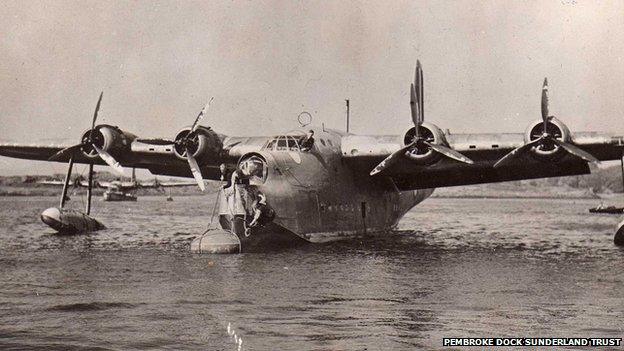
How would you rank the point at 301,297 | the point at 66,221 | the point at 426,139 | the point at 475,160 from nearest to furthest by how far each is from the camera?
1. the point at 301,297
2. the point at 426,139
3. the point at 475,160
4. the point at 66,221

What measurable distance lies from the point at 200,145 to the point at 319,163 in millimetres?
4035

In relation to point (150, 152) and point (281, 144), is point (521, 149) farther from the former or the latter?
point (150, 152)

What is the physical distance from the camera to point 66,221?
26.1 metres

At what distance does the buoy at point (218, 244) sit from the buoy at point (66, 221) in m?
9.48

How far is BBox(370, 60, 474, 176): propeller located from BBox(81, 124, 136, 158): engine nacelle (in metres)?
9.07

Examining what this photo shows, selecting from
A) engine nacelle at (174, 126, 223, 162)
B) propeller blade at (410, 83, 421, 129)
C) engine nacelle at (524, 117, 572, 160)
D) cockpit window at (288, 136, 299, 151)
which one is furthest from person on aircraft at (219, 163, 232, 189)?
engine nacelle at (524, 117, 572, 160)

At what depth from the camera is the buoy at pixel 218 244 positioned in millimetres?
18344

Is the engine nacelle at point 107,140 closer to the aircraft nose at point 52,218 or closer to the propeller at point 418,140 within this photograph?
the aircraft nose at point 52,218

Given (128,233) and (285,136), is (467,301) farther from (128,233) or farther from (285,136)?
(128,233)

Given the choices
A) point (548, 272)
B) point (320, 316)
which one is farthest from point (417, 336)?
point (548, 272)

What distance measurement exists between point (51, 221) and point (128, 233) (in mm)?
3025

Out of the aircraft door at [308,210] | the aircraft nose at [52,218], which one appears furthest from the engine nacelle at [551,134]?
the aircraft nose at [52,218]

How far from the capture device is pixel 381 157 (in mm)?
22547

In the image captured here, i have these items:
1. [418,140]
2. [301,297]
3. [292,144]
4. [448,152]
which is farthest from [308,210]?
[301,297]
